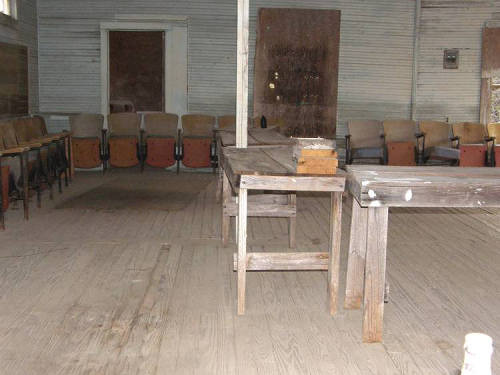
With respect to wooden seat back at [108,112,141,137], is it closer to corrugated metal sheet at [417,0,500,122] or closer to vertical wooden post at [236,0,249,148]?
corrugated metal sheet at [417,0,500,122]

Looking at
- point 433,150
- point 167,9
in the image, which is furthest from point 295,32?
point 433,150

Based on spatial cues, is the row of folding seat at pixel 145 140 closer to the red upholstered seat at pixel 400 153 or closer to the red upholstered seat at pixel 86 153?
the red upholstered seat at pixel 86 153

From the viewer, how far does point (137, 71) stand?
1210cm

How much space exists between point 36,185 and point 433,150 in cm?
629

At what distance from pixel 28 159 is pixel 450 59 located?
24.4 feet

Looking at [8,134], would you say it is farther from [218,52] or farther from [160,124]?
[218,52]

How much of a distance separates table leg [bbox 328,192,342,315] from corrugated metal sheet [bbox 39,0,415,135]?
7.74m

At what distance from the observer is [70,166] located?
33.7 ft

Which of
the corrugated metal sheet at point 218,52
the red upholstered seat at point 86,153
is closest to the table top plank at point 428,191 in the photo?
the red upholstered seat at point 86,153

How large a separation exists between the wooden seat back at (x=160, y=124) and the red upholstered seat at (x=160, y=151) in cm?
43

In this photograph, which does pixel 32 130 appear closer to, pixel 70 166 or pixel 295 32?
pixel 70 166

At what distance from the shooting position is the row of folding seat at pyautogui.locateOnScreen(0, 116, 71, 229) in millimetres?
7195

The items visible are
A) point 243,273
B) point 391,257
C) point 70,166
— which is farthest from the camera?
point 70,166

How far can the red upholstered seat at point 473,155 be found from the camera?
10.7 meters
